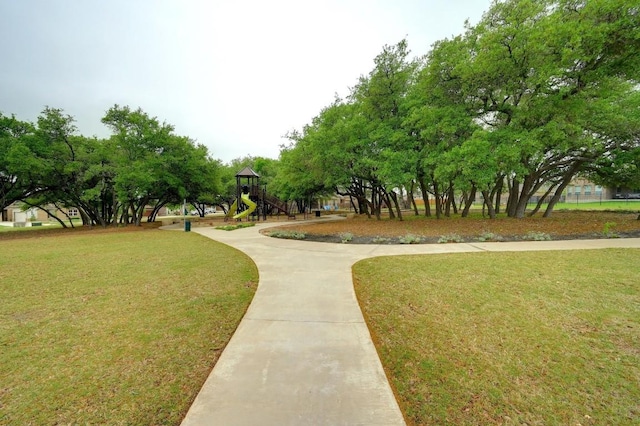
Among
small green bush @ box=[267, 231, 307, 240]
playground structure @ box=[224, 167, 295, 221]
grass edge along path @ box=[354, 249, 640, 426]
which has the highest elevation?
playground structure @ box=[224, 167, 295, 221]

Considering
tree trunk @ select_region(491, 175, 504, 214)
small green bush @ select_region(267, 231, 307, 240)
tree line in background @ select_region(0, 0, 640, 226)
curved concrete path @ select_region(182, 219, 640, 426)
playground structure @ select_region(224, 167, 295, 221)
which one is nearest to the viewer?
curved concrete path @ select_region(182, 219, 640, 426)

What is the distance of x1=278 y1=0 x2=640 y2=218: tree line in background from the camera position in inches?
432

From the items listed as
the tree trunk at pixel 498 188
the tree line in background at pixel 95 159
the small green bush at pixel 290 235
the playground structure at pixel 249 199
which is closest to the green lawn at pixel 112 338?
the small green bush at pixel 290 235

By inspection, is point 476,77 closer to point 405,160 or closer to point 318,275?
point 405,160

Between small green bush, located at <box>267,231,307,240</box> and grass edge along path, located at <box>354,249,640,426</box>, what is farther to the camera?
small green bush, located at <box>267,231,307,240</box>

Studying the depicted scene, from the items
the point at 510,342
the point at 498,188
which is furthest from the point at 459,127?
the point at 510,342

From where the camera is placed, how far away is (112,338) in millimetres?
3455

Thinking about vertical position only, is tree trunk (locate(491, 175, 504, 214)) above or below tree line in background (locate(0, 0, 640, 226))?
below

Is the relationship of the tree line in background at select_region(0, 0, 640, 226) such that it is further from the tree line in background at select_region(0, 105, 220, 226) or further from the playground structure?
the playground structure

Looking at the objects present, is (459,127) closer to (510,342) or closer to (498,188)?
(498,188)

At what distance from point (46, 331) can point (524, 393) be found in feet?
18.5

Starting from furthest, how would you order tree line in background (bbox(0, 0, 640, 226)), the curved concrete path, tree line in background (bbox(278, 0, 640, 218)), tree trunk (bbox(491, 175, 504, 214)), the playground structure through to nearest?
the playground structure
tree trunk (bbox(491, 175, 504, 214))
tree line in background (bbox(0, 0, 640, 226))
tree line in background (bbox(278, 0, 640, 218))
the curved concrete path

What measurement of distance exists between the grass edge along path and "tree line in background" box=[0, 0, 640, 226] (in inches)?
304

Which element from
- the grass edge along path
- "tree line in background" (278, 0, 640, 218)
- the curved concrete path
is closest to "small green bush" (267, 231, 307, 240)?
"tree line in background" (278, 0, 640, 218)
